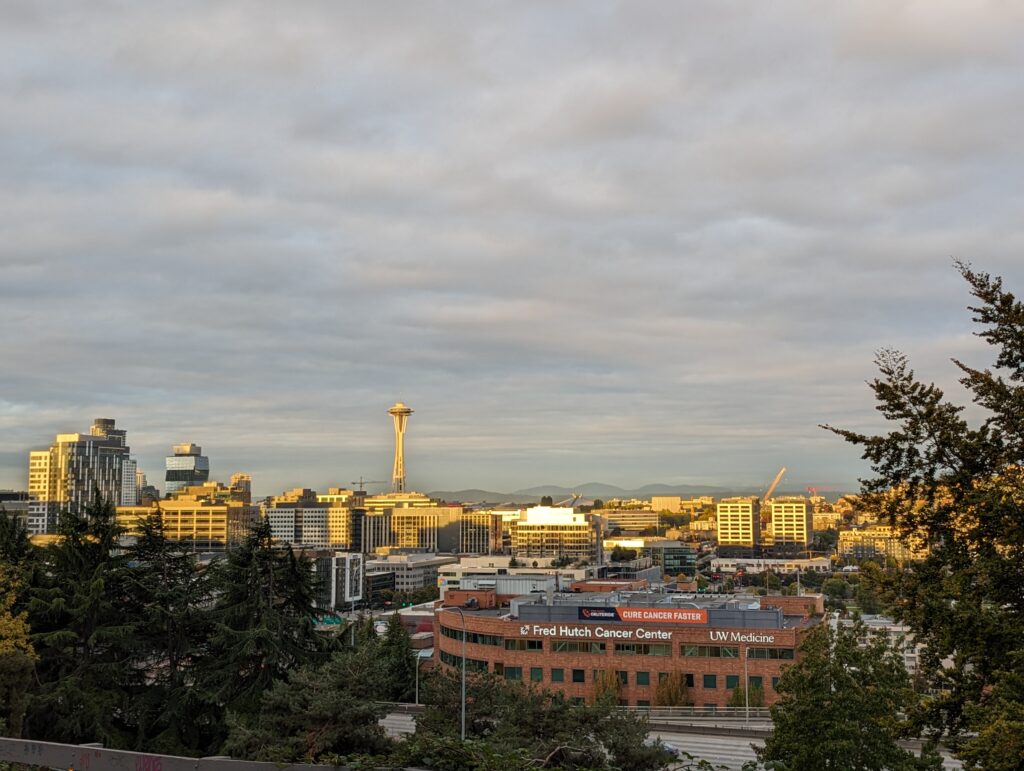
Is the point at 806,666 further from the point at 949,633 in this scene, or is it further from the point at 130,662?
the point at 130,662

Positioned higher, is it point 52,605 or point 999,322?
point 999,322

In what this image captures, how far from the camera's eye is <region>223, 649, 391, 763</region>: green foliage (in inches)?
1136

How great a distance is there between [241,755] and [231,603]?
36.0ft

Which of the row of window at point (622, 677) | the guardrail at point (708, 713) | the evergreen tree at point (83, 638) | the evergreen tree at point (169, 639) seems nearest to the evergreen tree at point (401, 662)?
the row of window at point (622, 677)

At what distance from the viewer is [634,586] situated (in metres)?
124

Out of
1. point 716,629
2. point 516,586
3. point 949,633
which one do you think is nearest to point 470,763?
point 949,633

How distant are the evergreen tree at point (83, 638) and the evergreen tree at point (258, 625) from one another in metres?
3.96

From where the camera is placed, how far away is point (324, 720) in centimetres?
2998

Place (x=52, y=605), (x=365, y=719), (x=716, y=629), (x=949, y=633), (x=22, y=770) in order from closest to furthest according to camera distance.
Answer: (x=949, y=633) → (x=22, y=770) → (x=365, y=719) → (x=52, y=605) → (x=716, y=629)

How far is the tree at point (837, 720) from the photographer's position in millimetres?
24250

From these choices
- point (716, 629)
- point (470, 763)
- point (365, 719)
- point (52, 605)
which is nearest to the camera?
point (470, 763)

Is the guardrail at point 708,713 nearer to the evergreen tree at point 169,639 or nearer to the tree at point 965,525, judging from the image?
the evergreen tree at point 169,639

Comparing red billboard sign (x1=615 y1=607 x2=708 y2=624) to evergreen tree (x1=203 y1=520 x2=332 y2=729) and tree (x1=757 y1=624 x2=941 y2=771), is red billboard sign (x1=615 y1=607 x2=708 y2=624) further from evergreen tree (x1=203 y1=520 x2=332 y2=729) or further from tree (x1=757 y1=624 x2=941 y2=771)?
tree (x1=757 y1=624 x2=941 y2=771)

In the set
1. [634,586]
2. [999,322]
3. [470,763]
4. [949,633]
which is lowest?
[634,586]
